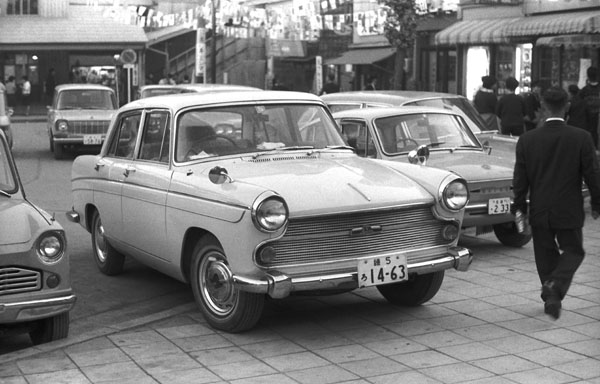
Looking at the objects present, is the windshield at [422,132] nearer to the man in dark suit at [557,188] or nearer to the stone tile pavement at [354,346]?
the stone tile pavement at [354,346]

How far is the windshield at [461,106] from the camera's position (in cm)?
1258

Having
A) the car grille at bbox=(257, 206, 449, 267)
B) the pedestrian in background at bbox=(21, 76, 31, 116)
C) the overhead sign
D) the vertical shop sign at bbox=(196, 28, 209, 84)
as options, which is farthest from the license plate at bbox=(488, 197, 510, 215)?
the pedestrian in background at bbox=(21, 76, 31, 116)

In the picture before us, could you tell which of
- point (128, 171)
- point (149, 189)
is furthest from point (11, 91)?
point (149, 189)

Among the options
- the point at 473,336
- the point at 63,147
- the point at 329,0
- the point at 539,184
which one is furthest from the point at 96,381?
the point at 329,0

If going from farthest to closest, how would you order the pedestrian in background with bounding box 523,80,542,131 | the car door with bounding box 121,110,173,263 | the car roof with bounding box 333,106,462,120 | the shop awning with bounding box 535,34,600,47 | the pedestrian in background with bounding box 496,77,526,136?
1. the shop awning with bounding box 535,34,600,47
2. the pedestrian in background with bounding box 523,80,542,131
3. the pedestrian in background with bounding box 496,77,526,136
4. the car roof with bounding box 333,106,462,120
5. the car door with bounding box 121,110,173,263

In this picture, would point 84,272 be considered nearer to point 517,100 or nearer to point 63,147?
point 517,100

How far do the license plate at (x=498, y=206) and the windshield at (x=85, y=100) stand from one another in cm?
1439

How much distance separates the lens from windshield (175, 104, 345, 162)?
24.6ft

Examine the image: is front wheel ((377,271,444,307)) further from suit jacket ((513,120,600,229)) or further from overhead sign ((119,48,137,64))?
overhead sign ((119,48,137,64))

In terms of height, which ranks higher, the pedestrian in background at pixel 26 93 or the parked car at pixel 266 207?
the parked car at pixel 266 207

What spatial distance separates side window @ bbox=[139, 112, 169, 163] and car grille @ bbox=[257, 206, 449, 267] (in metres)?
1.71

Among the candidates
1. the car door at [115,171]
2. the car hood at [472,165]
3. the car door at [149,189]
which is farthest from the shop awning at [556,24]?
the car door at [149,189]

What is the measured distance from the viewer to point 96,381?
5688mm

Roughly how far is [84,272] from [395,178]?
11.9ft
